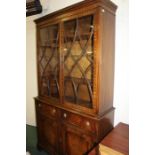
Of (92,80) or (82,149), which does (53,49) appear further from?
(82,149)

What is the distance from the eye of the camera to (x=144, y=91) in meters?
0.67

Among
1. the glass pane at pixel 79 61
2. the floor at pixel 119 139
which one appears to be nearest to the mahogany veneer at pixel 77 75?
the glass pane at pixel 79 61

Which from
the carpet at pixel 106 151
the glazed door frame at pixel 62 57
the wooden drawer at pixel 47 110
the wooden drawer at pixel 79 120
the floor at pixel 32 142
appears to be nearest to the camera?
the carpet at pixel 106 151

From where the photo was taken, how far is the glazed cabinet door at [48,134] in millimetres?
2195

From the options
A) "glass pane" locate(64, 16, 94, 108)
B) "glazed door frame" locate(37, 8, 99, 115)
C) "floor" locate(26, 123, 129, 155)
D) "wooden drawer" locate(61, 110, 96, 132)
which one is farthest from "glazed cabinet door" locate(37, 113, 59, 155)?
"floor" locate(26, 123, 129, 155)

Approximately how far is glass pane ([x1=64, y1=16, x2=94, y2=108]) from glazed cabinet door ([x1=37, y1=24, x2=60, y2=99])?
0.62ft

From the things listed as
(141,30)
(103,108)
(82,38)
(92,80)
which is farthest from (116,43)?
(141,30)

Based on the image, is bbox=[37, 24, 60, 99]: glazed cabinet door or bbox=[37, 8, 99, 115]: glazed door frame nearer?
bbox=[37, 8, 99, 115]: glazed door frame

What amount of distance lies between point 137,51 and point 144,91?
19 centimetres

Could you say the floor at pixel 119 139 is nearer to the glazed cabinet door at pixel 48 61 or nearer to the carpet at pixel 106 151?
the carpet at pixel 106 151

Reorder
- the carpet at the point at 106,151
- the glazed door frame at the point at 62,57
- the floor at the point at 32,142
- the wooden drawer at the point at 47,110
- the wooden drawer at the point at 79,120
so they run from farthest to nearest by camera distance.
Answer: the floor at the point at 32,142 → the wooden drawer at the point at 47,110 → the wooden drawer at the point at 79,120 → the glazed door frame at the point at 62,57 → the carpet at the point at 106,151

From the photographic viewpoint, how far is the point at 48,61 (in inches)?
90.4

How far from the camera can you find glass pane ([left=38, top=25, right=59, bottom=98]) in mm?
2162

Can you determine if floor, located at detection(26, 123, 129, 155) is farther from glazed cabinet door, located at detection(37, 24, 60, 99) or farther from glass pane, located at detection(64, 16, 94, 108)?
glazed cabinet door, located at detection(37, 24, 60, 99)
